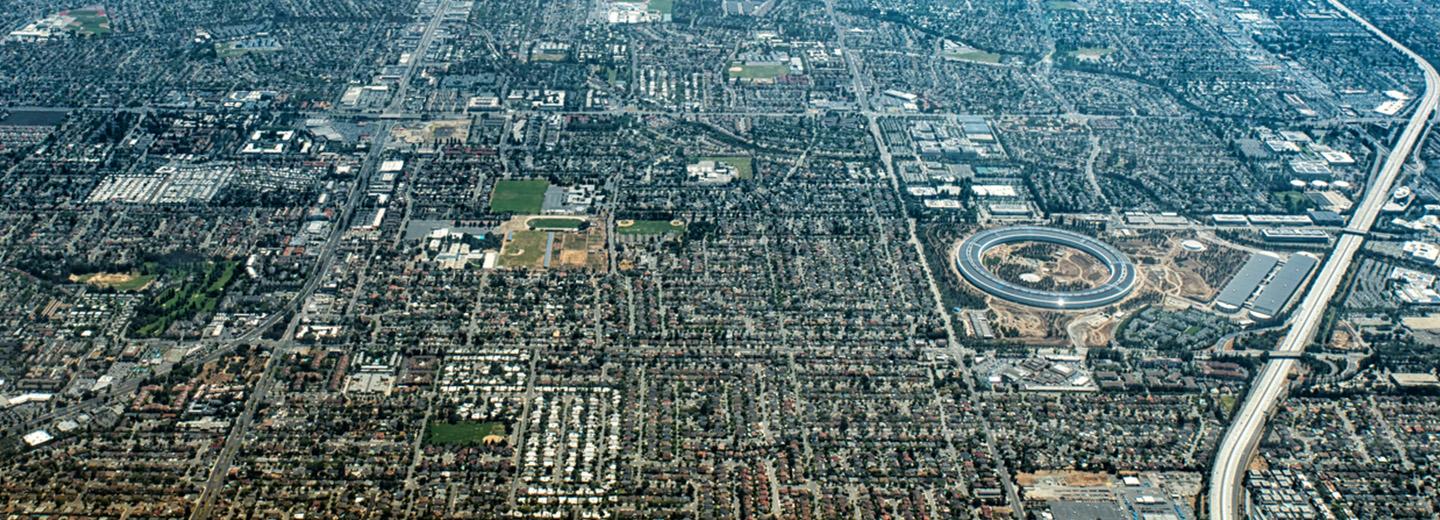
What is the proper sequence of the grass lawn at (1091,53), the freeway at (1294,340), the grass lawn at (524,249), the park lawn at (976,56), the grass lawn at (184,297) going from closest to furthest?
the freeway at (1294,340) → the grass lawn at (184,297) → the grass lawn at (524,249) → the park lawn at (976,56) → the grass lawn at (1091,53)

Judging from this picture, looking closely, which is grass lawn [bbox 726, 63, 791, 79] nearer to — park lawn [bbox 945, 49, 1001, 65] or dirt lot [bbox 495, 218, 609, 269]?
park lawn [bbox 945, 49, 1001, 65]

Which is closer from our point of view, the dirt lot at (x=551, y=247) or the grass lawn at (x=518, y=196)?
the dirt lot at (x=551, y=247)

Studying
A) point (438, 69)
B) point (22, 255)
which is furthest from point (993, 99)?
point (22, 255)

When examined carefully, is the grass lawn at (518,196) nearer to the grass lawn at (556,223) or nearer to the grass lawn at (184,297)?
the grass lawn at (556,223)

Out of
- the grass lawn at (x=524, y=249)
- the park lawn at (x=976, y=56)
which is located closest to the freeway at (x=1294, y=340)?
the park lawn at (x=976, y=56)

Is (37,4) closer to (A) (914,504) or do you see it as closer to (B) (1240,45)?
(A) (914,504)
